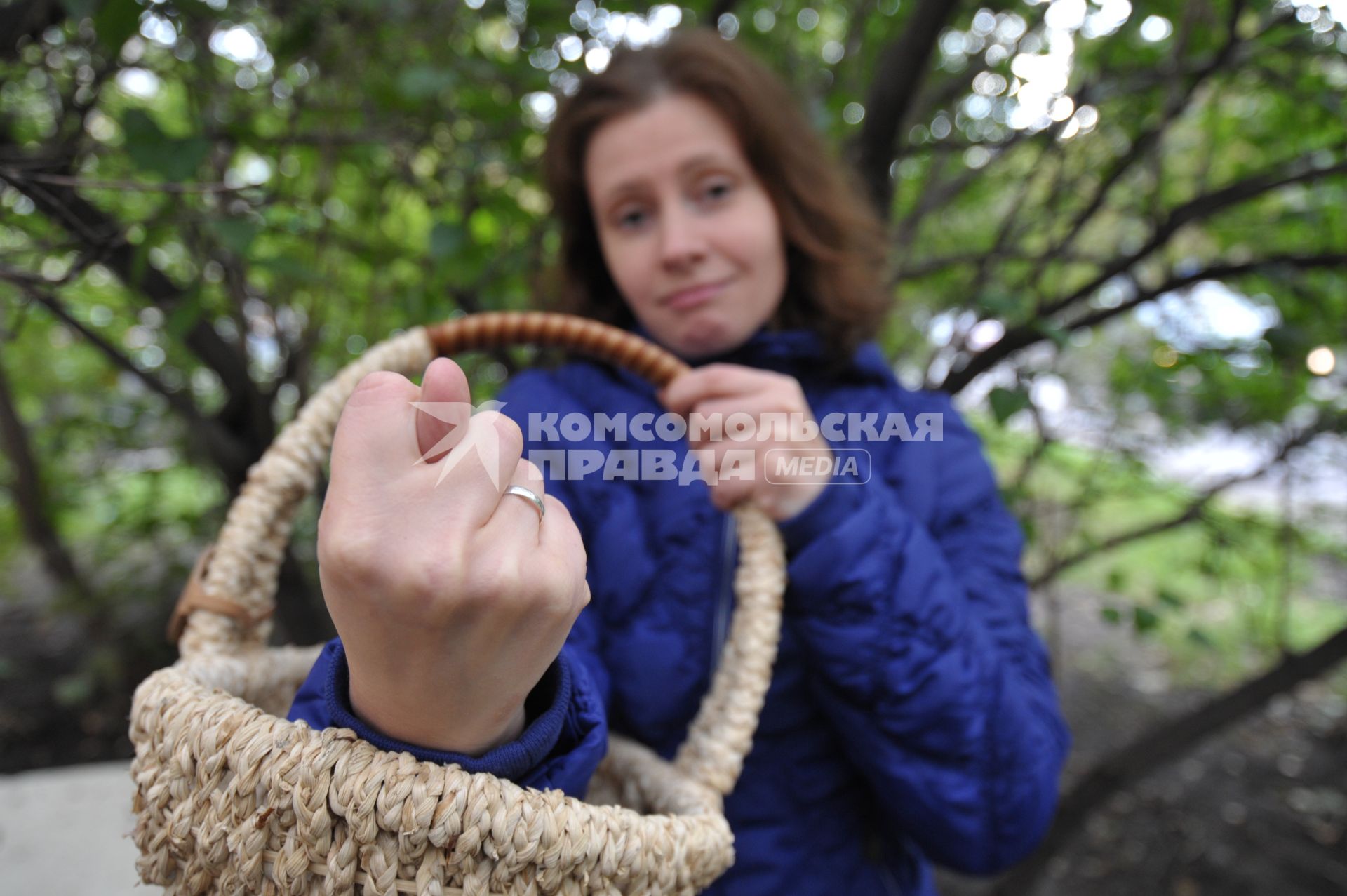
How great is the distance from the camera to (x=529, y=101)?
3.44 feet

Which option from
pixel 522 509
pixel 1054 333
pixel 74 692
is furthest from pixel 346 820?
pixel 74 692

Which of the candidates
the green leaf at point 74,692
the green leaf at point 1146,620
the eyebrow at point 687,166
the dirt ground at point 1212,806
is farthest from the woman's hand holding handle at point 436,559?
the green leaf at point 74,692

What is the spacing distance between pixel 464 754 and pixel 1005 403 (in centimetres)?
74

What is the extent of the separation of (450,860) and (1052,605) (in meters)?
1.36

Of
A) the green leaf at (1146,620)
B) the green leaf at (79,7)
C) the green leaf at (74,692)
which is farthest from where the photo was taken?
the green leaf at (74,692)

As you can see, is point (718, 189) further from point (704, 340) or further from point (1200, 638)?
point (1200, 638)

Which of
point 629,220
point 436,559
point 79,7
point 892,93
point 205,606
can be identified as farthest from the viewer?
point 892,93

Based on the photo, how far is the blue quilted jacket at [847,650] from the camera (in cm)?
54

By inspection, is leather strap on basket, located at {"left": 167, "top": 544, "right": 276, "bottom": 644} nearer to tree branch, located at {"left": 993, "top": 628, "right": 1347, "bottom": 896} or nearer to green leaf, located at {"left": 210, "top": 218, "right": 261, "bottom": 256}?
green leaf, located at {"left": 210, "top": 218, "right": 261, "bottom": 256}

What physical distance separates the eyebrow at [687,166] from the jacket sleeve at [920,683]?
326mm

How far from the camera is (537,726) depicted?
1.15 ft

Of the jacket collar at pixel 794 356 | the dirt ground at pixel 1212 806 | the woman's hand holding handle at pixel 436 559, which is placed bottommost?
the dirt ground at pixel 1212 806

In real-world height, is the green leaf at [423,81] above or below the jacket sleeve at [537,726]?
above

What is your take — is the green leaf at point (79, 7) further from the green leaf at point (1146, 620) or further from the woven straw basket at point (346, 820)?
the green leaf at point (1146, 620)
